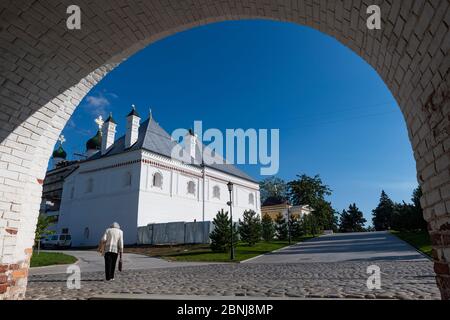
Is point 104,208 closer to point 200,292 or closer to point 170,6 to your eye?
point 200,292

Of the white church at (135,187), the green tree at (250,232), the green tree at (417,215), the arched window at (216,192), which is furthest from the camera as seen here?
the arched window at (216,192)

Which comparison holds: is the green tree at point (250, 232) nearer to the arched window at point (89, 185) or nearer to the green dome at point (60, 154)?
the arched window at point (89, 185)

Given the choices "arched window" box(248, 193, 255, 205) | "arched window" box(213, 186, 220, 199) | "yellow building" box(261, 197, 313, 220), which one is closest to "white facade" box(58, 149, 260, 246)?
"arched window" box(213, 186, 220, 199)

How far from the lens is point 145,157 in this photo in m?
32.2

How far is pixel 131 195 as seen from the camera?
104 ft

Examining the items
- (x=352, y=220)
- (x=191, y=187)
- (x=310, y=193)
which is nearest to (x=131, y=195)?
(x=191, y=187)

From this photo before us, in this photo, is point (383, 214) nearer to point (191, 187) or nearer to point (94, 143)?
point (191, 187)

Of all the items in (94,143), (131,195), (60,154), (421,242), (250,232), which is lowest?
(421,242)

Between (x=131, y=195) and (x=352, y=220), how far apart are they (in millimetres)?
73021

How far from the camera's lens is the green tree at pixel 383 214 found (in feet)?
295

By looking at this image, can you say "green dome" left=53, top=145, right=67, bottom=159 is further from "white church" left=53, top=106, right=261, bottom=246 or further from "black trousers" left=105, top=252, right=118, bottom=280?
"black trousers" left=105, top=252, right=118, bottom=280

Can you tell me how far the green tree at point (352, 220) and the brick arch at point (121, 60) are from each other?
91.2 m

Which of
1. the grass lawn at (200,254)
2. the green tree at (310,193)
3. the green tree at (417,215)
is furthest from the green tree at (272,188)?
the grass lawn at (200,254)
